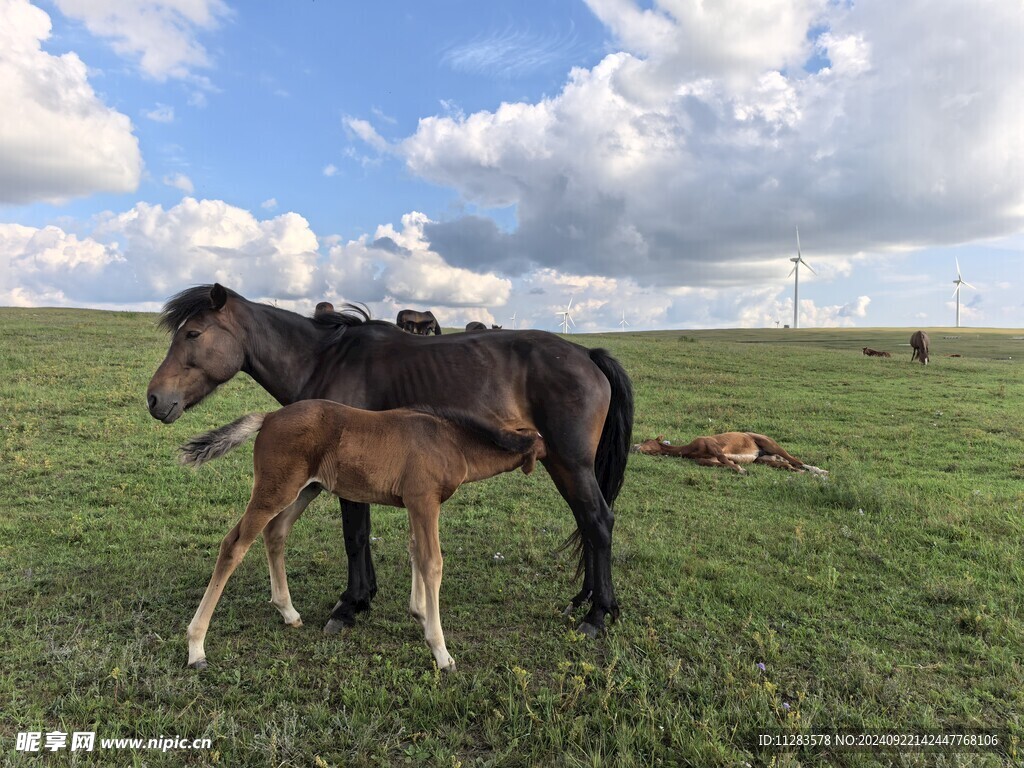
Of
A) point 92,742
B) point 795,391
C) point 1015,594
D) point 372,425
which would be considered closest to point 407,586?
point 372,425

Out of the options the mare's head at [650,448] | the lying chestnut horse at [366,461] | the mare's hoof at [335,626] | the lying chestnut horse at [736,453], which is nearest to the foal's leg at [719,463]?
the lying chestnut horse at [736,453]

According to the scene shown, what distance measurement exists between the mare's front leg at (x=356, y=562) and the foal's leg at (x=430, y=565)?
0.93 meters

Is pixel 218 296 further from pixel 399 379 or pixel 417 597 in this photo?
pixel 417 597

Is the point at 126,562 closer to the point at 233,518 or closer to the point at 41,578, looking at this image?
the point at 41,578

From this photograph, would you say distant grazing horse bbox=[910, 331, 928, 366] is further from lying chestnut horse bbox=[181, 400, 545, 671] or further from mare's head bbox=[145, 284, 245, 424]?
mare's head bbox=[145, 284, 245, 424]

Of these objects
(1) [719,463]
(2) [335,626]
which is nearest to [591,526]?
(2) [335,626]

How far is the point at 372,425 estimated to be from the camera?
4.47 metres

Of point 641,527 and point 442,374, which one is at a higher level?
point 442,374

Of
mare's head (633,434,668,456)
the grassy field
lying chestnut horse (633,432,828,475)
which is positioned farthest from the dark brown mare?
mare's head (633,434,668,456)

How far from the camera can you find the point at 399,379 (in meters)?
5.38

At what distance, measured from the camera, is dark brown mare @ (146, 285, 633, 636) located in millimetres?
5191

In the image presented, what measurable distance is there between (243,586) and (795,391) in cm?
1922

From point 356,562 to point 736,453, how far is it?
28.1 ft

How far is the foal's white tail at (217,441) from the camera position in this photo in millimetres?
4375
